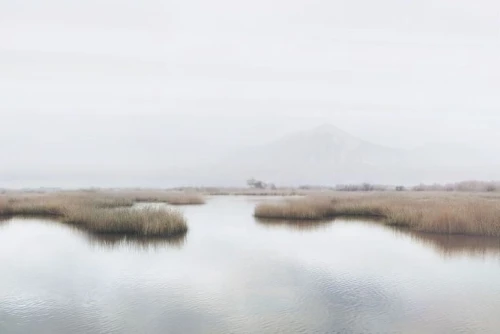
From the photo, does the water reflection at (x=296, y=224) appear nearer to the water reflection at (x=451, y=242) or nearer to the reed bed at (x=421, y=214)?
the water reflection at (x=451, y=242)

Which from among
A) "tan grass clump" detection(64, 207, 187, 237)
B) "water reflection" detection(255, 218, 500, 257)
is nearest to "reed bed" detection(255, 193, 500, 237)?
"water reflection" detection(255, 218, 500, 257)

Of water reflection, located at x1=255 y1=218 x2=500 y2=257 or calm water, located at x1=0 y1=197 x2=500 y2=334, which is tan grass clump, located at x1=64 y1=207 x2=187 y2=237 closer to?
calm water, located at x1=0 y1=197 x2=500 y2=334

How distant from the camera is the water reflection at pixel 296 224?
18516 mm

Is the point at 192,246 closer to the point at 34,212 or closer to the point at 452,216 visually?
the point at 452,216

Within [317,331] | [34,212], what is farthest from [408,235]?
[34,212]

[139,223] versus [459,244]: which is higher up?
[139,223]

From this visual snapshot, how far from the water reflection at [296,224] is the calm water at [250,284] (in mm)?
2662

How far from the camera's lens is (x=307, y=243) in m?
14.6

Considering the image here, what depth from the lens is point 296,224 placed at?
19.7 metres

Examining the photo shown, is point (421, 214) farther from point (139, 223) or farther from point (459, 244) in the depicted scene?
point (139, 223)

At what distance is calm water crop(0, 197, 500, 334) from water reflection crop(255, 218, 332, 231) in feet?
8.73

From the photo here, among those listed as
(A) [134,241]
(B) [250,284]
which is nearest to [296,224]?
(A) [134,241]

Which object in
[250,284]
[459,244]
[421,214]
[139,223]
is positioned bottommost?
[250,284]

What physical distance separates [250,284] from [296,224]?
10.9 m
